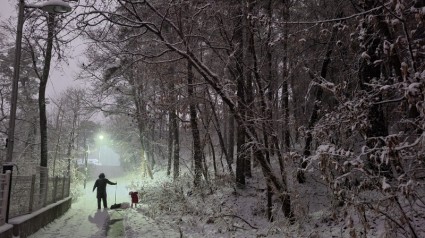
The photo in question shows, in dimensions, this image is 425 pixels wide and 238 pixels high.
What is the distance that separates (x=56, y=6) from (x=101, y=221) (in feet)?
26.9

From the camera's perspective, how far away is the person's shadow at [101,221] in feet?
36.6

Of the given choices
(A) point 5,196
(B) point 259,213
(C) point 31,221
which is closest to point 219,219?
(B) point 259,213

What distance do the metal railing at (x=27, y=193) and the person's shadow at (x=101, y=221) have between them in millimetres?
1808

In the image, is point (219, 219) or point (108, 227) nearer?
point (219, 219)

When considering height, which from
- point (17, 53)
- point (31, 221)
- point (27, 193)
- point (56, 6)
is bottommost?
point (31, 221)

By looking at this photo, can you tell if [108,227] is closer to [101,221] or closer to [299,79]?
[101,221]

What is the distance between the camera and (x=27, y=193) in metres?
10.8

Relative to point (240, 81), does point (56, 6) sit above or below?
above

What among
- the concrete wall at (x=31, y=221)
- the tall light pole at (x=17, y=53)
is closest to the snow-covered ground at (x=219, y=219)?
the concrete wall at (x=31, y=221)

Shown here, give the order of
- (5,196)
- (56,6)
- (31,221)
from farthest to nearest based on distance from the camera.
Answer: (31,221) → (5,196) → (56,6)

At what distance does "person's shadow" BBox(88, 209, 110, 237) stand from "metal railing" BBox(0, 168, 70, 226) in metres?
1.81

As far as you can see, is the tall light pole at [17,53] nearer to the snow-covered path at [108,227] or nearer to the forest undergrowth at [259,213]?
the snow-covered path at [108,227]

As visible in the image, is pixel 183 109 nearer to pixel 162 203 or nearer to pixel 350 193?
pixel 162 203

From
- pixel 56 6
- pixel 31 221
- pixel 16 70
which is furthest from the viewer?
pixel 31 221
